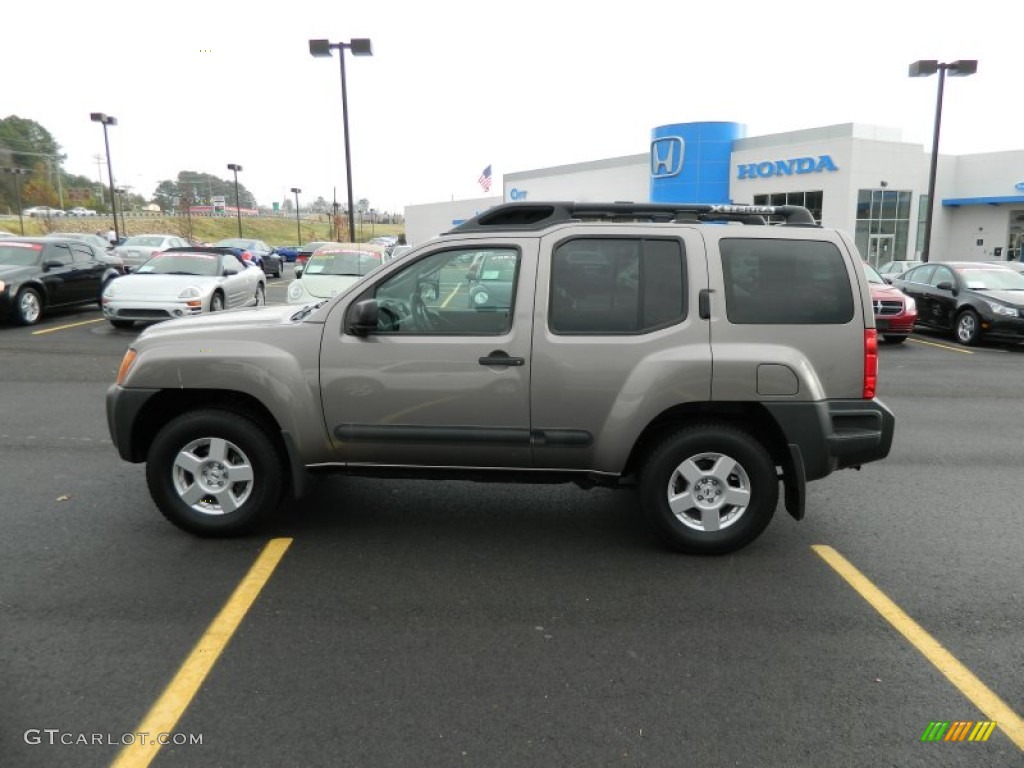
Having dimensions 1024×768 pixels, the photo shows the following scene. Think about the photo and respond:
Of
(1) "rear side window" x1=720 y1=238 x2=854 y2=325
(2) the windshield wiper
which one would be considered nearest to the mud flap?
(1) "rear side window" x1=720 y1=238 x2=854 y2=325

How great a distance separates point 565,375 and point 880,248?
36939 mm

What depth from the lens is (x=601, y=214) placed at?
454 centimetres

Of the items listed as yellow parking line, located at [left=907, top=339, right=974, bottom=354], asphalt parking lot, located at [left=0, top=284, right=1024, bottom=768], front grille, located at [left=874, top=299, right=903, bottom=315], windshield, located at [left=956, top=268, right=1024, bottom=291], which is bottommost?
yellow parking line, located at [left=907, top=339, right=974, bottom=354]

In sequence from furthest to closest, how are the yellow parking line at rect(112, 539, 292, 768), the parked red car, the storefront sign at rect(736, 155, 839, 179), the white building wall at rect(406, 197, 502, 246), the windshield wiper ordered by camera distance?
the white building wall at rect(406, 197, 502, 246)
the storefront sign at rect(736, 155, 839, 179)
the parked red car
the windshield wiper
the yellow parking line at rect(112, 539, 292, 768)

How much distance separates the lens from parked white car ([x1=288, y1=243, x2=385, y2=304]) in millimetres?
13203

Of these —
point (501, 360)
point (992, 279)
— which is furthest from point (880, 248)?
point (501, 360)

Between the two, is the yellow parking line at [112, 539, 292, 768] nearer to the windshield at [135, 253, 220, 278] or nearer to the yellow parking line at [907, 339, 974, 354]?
the windshield at [135, 253, 220, 278]

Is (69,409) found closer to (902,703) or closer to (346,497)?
(346,497)

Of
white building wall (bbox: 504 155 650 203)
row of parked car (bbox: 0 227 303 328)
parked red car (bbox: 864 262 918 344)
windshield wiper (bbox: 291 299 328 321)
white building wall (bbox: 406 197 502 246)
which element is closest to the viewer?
windshield wiper (bbox: 291 299 328 321)

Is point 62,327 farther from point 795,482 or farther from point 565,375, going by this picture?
point 795,482

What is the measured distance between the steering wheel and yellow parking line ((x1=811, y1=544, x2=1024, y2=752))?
2615mm

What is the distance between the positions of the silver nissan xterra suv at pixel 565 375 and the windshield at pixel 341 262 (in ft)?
31.3

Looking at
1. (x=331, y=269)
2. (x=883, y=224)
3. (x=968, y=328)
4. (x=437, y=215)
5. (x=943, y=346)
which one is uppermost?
(x=437, y=215)
